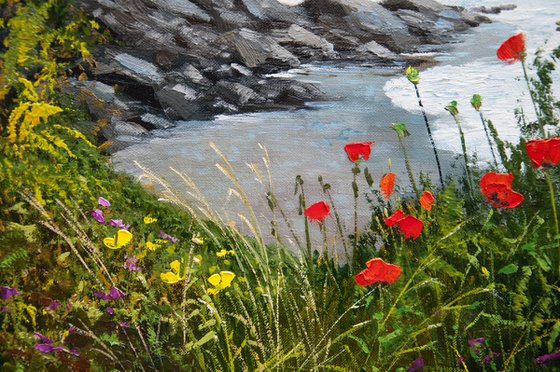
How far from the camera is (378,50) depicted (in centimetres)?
279

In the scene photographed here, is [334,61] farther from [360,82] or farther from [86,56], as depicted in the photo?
[86,56]

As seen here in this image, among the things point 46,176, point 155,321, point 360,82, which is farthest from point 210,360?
point 360,82

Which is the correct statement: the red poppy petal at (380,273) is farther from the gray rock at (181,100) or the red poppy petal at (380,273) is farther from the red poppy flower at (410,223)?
the gray rock at (181,100)

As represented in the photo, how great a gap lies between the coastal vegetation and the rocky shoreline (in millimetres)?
147

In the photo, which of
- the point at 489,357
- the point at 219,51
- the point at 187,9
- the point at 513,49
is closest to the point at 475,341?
the point at 489,357

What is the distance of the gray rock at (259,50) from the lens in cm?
273

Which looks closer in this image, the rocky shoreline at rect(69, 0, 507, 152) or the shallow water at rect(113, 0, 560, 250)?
the shallow water at rect(113, 0, 560, 250)

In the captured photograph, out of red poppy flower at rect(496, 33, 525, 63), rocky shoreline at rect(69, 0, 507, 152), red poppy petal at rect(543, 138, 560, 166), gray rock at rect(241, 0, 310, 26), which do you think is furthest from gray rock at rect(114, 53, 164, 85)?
red poppy petal at rect(543, 138, 560, 166)

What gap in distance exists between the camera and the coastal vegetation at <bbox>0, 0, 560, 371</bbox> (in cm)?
141

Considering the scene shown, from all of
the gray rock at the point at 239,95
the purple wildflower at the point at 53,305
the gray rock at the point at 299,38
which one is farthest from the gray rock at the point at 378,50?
the purple wildflower at the point at 53,305

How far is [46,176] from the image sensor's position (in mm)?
2029

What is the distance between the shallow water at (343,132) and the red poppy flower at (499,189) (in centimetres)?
87

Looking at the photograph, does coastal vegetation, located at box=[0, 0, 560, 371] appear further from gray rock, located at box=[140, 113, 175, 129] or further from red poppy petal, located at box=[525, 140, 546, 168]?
gray rock, located at box=[140, 113, 175, 129]

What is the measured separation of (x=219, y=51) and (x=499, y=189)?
166 cm
